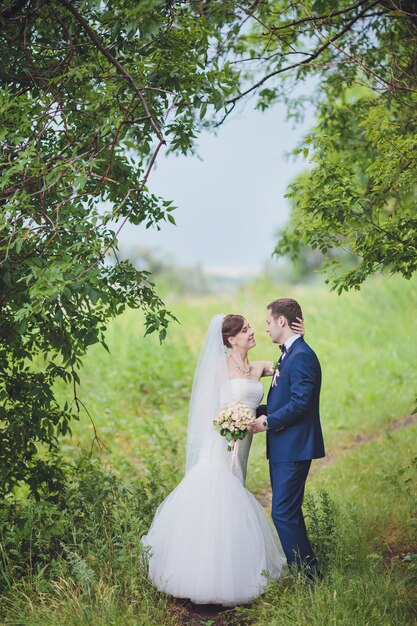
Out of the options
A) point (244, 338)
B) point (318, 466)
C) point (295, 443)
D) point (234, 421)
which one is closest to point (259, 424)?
point (234, 421)

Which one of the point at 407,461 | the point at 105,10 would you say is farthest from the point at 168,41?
the point at 407,461

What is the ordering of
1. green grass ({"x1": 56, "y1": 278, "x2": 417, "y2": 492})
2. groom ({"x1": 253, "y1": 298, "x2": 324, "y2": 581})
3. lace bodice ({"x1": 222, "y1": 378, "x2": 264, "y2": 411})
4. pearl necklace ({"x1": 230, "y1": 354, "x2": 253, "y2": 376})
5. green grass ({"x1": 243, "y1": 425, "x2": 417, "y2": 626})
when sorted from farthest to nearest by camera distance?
green grass ({"x1": 56, "y1": 278, "x2": 417, "y2": 492}), pearl necklace ({"x1": 230, "y1": 354, "x2": 253, "y2": 376}), lace bodice ({"x1": 222, "y1": 378, "x2": 264, "y2": 411}), groom ({"x1": 253, "y1": 298, "x2": 324, "y2": 581}), green grass ({"x1": 243, "y1": 425, "x2": 417, "y2": 626})

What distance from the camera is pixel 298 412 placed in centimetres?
521

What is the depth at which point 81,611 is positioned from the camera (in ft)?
16.0

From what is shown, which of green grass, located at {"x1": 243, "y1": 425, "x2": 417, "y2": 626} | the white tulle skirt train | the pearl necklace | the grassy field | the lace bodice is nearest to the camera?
green grass, located at {"x1": 243, "y1": 425, "x2": 417, "y2": 626}

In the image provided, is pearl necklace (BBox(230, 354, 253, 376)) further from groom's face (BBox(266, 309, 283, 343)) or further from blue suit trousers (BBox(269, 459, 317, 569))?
blue suit trousers (BBox(269, 459, 317, 569))

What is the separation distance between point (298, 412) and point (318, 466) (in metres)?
4.79

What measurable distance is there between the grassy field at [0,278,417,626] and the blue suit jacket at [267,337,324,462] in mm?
819

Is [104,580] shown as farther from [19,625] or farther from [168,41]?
[168,41]

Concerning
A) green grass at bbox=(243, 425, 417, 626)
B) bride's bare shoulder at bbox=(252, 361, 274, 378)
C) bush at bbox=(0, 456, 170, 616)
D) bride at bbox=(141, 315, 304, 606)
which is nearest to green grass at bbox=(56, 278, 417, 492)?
green grass at bbox=(243, 425, 417, 626)

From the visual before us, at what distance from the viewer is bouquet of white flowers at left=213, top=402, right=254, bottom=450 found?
5348 mm

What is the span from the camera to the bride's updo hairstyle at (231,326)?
19.6 feet

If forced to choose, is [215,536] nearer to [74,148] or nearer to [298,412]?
[298,412]

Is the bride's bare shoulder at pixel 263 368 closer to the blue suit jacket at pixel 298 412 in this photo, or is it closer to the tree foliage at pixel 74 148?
the blue suit jacket at pixel 298 412
